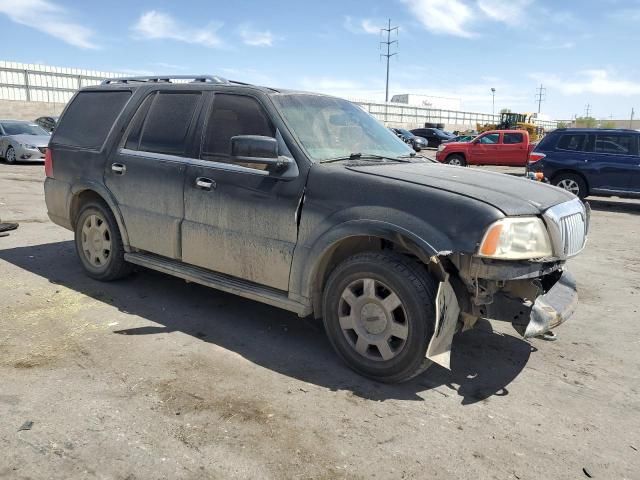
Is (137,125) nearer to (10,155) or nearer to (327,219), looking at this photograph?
(327,219)

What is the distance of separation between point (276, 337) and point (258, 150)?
4.93 ft

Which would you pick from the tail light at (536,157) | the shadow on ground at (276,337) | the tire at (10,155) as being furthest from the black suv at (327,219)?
the tire at (10,155)

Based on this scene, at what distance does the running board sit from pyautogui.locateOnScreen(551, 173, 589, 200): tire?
410 inches

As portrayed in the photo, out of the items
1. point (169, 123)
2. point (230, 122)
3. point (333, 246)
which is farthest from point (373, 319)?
point (169, 123)

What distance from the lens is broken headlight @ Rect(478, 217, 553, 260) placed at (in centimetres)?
306

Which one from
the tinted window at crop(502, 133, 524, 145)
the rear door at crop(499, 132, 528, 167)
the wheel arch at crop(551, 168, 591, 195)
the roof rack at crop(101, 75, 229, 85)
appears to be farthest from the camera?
the tinted window at crop(502, 133, 524, 145)

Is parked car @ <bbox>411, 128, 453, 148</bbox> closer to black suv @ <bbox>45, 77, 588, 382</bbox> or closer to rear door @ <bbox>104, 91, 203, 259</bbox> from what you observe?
black suv @ <bbox>45, 77, 588, 382</bbox>

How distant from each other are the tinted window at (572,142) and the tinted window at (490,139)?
8.41 metres

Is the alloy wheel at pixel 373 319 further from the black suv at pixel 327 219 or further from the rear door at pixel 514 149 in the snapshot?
the rear door at pixel 514 149

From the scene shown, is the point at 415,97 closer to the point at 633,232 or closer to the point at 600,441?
the point at 633,232

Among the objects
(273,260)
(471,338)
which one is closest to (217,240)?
(273,260)

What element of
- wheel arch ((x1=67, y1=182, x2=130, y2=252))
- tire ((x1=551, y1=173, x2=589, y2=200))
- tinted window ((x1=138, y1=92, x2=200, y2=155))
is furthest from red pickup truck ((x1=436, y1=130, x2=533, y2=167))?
tinted window ((x1=138, y1=92, x2=200, y2=155))

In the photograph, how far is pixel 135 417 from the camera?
302cm

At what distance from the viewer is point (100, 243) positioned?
209 inches
